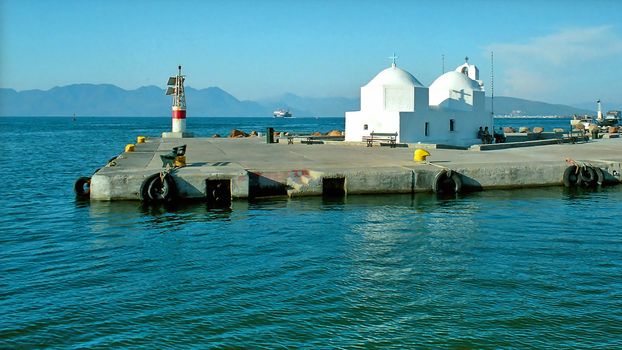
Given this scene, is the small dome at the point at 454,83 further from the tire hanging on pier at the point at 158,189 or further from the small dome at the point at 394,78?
the tire hanging on pier at the point at 158,189

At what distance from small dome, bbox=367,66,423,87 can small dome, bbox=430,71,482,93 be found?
4050 millimetres

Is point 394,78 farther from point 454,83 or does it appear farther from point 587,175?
point 587,175

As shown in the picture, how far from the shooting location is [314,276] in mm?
12508

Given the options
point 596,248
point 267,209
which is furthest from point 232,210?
point 596,248

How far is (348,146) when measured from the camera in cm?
3738

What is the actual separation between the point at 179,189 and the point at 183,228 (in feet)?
12.4

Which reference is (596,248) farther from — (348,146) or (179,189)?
(348,146)

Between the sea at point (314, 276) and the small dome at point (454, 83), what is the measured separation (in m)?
24.9

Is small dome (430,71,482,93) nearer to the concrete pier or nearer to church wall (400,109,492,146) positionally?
church wall (400,109,492,146)

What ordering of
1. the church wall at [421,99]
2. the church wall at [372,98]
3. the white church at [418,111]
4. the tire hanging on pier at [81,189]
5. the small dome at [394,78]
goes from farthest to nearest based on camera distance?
the small dome at [394,78]
the church wall at [372,98]
the church wall at [421,99]
the white church at [418,111]
the tire hanging on pier at [81,189]

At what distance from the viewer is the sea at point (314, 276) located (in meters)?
9.59

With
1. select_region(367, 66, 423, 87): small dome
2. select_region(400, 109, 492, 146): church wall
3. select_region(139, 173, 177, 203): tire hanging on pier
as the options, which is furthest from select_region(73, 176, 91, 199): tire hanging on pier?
select_region(367, 66, 423, 87): small dome

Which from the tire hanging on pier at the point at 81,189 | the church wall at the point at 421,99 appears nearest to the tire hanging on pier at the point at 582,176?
the church wall at the point at 421,99

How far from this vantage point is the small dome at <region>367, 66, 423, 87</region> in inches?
1601
